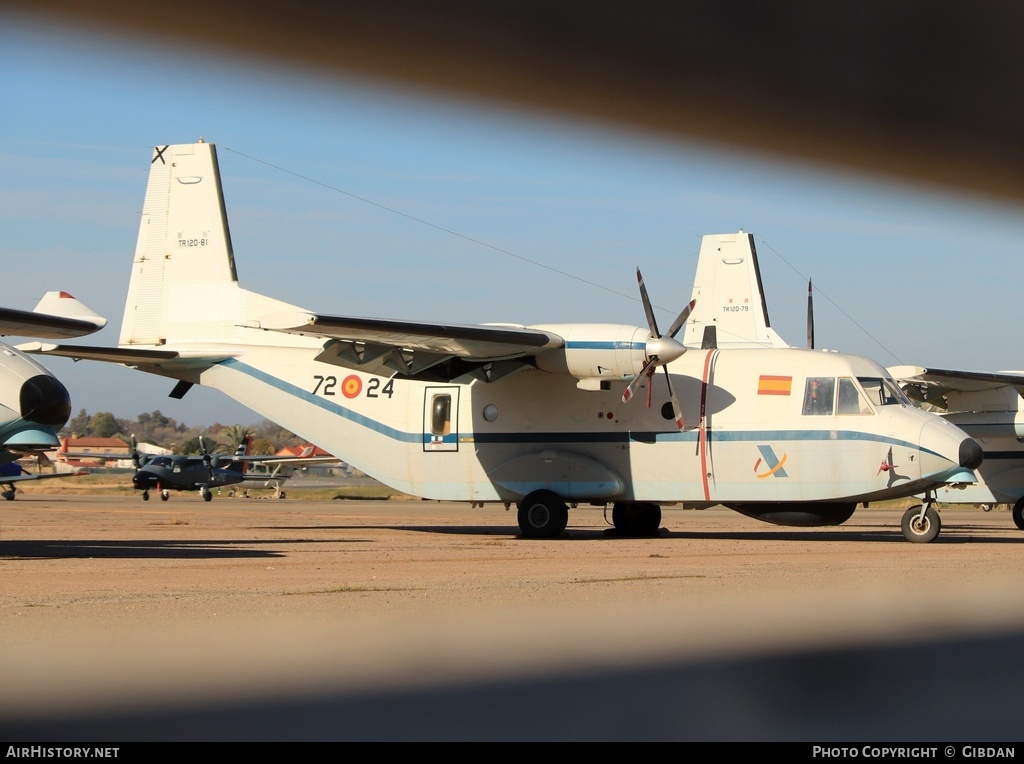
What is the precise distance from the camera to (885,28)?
8.19ft

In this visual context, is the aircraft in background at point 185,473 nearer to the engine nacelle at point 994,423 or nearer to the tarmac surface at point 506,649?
the engine nacelle at point 994,423

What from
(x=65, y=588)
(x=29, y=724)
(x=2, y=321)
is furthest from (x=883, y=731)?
(x=2, y=321)

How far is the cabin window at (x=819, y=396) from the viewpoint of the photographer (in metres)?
17.3

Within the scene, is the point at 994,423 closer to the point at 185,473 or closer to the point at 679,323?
the point at 679,323

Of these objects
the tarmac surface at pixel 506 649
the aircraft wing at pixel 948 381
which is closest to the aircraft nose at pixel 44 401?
the tarmac surface at pixel 506 649

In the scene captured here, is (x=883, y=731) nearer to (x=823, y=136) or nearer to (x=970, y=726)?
(x=970, y=726)

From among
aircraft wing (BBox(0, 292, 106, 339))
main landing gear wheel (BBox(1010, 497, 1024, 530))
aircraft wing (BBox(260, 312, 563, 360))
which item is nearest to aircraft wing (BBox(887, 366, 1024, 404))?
main landing gear wheel (BBox(1010, 497, 1024, 530))

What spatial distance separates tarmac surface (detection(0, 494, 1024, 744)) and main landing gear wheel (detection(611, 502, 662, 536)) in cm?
683

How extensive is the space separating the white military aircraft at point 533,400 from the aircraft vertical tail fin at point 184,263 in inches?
1.2

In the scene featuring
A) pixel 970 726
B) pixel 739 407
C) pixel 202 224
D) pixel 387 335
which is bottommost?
pixel 970 726

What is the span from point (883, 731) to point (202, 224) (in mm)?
18975

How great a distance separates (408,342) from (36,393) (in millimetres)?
6180

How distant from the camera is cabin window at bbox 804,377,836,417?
1727 centimetres

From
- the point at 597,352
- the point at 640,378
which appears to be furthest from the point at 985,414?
the point at 597,352
